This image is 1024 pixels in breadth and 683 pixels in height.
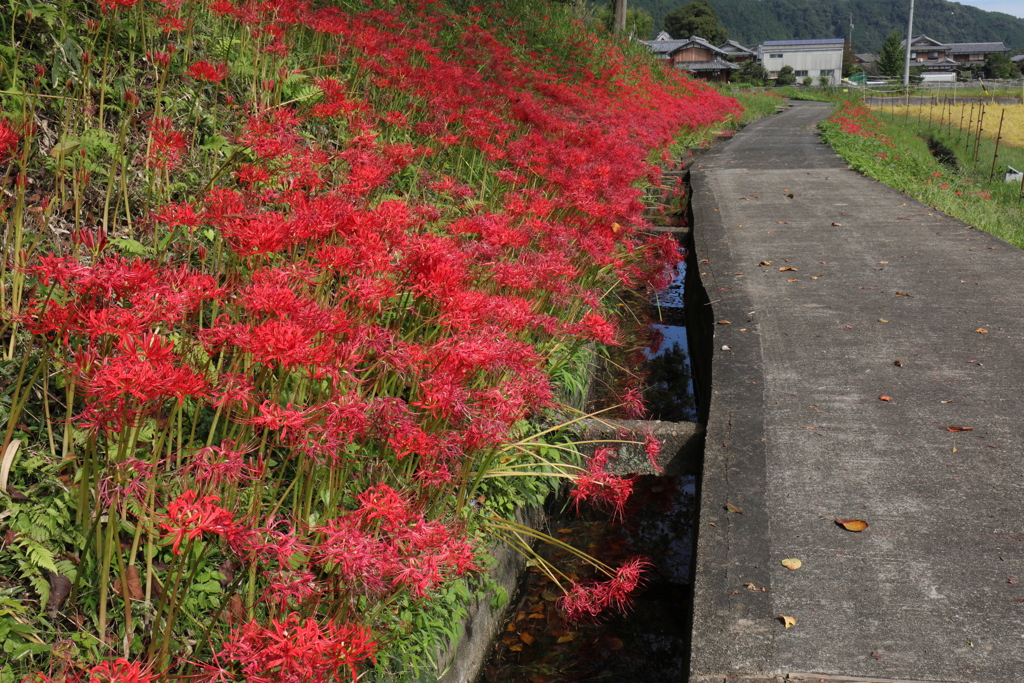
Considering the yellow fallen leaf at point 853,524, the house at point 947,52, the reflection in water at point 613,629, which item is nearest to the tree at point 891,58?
the house at point 947,52

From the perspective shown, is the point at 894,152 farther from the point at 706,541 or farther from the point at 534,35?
the point at 706,541

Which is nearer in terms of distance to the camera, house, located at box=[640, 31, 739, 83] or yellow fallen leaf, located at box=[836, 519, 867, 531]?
yellow fallen leaf, located at box=[836, 519, 867, 531]

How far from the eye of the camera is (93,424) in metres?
1.63

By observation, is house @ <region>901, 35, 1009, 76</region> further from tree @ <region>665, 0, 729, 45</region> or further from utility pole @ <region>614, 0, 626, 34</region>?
utility pole @ <region>614, 0, 626, 34</region>

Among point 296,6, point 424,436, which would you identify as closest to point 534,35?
point 296,6

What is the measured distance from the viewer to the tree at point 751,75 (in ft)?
237

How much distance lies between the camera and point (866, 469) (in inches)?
121

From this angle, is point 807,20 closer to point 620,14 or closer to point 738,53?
point 738,53

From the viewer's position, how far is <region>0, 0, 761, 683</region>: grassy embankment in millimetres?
1670

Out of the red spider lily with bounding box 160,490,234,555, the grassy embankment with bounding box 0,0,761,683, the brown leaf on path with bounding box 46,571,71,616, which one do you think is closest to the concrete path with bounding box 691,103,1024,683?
the grassy embankment with bounding box 0,0,761,683

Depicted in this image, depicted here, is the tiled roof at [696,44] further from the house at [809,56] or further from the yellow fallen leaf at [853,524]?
the yellow fallen leaf at [853,524]

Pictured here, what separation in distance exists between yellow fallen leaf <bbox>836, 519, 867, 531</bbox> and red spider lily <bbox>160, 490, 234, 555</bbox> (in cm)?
223

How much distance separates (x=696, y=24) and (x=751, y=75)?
58.8ft

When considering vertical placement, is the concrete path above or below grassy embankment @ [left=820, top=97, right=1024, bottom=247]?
below
